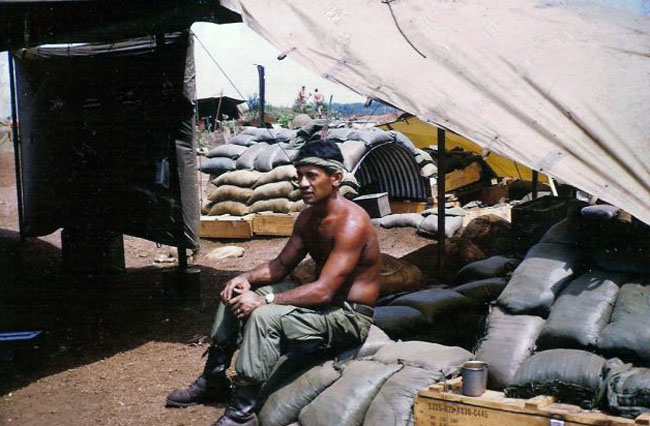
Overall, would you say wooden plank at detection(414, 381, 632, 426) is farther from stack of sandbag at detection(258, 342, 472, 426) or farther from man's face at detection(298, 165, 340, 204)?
man's face at detection(298, 165, 340, 204)

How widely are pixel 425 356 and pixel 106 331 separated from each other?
3841 millimetres

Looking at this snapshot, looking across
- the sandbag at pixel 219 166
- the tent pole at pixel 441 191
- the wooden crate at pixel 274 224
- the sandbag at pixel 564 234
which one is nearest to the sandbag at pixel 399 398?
the sandbag at pixel 564 234

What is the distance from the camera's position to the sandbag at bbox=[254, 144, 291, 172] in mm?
11625

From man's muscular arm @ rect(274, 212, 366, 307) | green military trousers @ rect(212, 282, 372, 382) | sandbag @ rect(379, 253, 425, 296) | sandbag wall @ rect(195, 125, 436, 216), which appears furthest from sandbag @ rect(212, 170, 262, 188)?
man's muscular arm @ rect(274, 212, 366, 307)

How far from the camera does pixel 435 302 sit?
5418mm

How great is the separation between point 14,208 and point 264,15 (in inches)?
357

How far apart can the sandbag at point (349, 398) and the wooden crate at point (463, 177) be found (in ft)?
32.8

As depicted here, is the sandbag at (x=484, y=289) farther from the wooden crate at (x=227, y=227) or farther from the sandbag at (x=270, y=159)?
the sandbag at (x=270, y=159)

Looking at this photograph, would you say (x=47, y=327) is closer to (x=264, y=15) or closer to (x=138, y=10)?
(x=138, y=10)

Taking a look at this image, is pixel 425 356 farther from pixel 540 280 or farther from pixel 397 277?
pixel 397 277

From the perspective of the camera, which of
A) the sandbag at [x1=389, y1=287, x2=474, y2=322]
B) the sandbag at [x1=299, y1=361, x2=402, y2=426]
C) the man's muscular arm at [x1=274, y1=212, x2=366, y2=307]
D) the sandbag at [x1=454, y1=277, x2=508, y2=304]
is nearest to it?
the sandbag at [x1=299, y1=361, x2=402, y2=426]

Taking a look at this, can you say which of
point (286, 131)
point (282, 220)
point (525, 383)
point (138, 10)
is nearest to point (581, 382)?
point (525, 383)

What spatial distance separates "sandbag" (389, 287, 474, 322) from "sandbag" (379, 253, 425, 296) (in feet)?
4.84

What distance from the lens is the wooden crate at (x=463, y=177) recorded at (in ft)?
46.1
